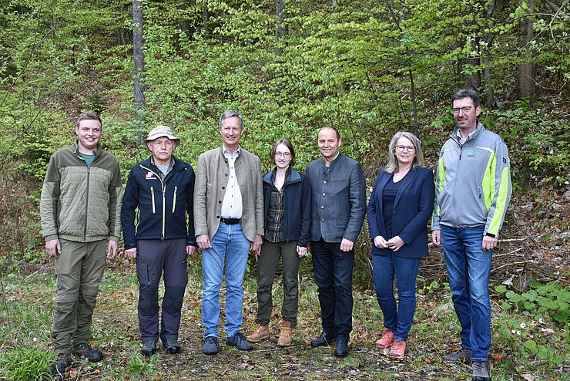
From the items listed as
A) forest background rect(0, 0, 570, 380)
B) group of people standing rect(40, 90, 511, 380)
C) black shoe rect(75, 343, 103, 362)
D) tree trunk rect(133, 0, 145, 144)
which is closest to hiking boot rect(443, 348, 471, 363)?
group of people standing rect(40, 90, 511, 380)

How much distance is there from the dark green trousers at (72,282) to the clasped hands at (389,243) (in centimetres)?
252

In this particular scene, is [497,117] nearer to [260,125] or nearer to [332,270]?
[260,125]

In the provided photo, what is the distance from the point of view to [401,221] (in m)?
4.81

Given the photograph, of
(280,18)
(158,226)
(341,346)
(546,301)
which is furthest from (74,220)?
(280,18)

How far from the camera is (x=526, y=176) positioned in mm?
9992

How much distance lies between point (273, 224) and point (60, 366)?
2273 millimetres

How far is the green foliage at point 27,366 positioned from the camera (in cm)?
448

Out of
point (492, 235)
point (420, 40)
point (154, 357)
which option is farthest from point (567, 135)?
point (154, 357)

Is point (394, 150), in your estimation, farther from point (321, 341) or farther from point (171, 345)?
point (171, 345)

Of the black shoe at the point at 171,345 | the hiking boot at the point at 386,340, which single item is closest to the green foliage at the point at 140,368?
the black shoe at the point at 171,345

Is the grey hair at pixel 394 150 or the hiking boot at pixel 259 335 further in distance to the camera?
the hiking boot at pixel 259 335

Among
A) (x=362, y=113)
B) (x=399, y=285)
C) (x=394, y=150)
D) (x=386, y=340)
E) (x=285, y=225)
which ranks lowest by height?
Result: (x=386, y=340)

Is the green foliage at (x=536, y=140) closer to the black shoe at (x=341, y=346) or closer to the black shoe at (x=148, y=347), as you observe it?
the black shoe at (x=341, y=346)

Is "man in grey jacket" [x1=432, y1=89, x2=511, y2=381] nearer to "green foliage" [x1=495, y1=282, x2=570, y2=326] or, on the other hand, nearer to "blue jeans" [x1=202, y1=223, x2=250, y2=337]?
"green foliage" [x1=495, y1=282, x2=570, y2=326]
